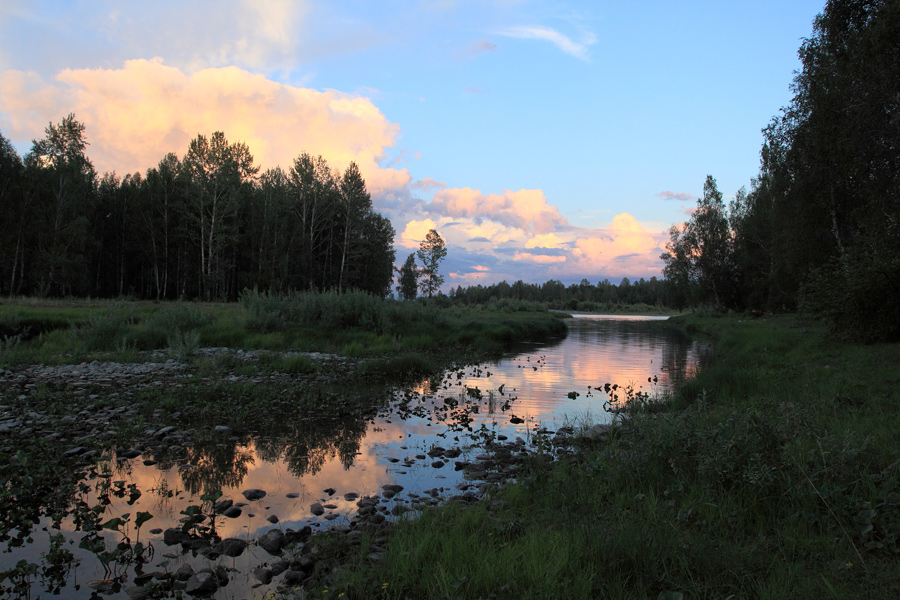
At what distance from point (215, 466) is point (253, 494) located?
1376 millimetres

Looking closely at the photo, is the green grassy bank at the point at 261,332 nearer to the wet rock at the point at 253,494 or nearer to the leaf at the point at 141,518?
the wet rock at the point at 253,494

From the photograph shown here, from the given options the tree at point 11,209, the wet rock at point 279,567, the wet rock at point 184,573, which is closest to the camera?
the wet rock at point 184,573

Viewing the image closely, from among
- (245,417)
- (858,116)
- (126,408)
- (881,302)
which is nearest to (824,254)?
(858,116)

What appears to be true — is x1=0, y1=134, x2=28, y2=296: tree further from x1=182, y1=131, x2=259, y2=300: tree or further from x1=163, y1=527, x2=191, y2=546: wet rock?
x1=163, y1=527, x2=191, y2=546: wet rock

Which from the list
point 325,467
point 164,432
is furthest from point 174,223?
point 325,467

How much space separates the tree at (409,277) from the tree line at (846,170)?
203 feet

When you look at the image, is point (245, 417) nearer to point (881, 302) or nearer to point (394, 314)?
point (394, 314)

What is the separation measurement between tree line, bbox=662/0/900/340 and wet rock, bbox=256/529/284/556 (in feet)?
57.6

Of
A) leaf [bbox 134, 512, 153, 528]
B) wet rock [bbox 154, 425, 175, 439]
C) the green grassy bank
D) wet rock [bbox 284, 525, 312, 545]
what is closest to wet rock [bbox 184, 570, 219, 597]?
wet rock [bbox 284, 525, 312, 545]

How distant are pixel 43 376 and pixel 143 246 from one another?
131ft

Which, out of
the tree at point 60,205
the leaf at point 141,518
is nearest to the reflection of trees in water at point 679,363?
the leaf at point 141,518

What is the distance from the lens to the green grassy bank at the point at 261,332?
15961 mm

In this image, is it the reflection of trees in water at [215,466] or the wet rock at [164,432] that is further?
the wet rock at [164,432]

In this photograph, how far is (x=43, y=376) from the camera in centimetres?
1176
